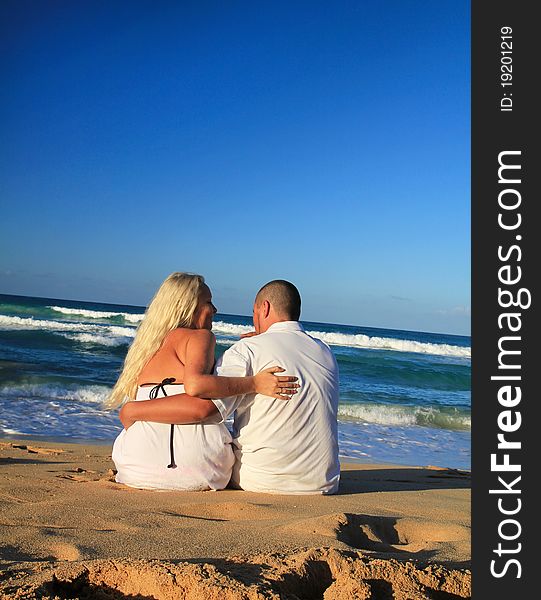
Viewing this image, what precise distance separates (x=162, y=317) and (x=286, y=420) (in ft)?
3.34

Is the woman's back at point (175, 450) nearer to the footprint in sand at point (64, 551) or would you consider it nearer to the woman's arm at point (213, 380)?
the woman's arm at point (213, 380)

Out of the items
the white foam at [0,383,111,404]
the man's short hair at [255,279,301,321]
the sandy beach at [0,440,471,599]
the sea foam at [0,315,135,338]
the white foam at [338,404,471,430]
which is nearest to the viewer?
the sandy beach at [0,440,471,599]

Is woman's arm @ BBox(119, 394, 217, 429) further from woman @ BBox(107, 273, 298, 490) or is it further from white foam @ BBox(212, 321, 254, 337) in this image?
white foam @ BBox(212, 321, 254, 337)

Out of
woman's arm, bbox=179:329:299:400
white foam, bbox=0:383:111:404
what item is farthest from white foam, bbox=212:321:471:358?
woman's arm, bbox=179:329:299:400

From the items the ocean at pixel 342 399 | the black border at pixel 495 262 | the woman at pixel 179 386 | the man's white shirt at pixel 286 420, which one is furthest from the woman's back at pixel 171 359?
the ocean at pixel 342 399

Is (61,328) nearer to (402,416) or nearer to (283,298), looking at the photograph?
(402,416)

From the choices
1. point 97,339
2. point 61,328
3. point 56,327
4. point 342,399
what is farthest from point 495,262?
point 56,327

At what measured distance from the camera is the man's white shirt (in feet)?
13.1

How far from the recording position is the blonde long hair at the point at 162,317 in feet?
13.7

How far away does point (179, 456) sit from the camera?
3957 millimetres

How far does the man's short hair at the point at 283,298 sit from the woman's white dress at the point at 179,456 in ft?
2.56

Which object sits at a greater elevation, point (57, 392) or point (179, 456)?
point (179, 456)

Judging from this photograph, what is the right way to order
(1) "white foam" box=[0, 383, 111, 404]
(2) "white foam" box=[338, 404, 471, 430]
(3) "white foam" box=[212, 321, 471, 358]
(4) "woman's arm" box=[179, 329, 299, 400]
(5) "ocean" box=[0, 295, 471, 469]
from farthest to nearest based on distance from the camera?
(3) "white foam" box=[212, 321, 471, 358], (2) "white foam" box=[338, 404, 471, 430], (1) "white foam" box=[0, 383, 111, 404], (5) "ocean" box=[0, 295, 471, 469], (4) "woman's arm" box=[179, 329, 299, 400]

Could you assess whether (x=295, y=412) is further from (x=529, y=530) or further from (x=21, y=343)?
(x=21, y=343)
